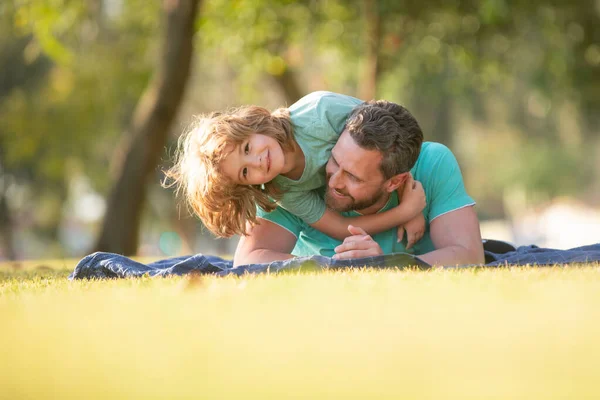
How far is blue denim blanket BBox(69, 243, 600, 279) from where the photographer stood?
12.7 feet

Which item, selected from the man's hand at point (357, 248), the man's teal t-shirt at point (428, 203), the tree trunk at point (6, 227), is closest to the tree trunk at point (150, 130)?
the man's teal t-shirt at point (428, 203)

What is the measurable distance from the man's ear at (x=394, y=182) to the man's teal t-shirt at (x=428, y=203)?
0.64 ft

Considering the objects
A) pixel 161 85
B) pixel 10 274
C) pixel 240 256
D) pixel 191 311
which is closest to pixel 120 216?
pixel 161 85

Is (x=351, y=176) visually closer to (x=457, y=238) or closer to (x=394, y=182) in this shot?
(x=394, y=182)

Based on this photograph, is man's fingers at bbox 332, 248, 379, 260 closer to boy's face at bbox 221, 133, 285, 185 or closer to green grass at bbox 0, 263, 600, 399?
boy's face at bbox 221, 133, 285, 185

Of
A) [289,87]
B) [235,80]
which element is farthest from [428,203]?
[235,80]

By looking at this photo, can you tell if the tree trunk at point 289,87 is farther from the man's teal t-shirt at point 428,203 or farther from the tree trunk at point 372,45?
the man's teal t-shirt at point 428,203

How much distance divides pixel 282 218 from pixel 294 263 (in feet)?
2.56

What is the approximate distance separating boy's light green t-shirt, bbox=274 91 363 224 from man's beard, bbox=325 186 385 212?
0.11 meters

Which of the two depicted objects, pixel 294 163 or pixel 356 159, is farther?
pixel 294 163

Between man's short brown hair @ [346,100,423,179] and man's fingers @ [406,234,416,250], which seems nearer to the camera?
man's short brown hair @ [346,100,423,179]

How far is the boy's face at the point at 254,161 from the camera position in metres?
4.07

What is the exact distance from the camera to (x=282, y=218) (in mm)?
4590

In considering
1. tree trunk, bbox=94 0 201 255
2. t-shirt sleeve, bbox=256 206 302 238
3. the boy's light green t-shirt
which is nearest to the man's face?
the boy's light green t-shirt
